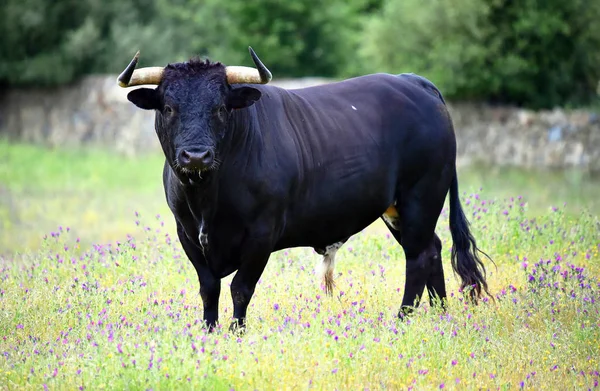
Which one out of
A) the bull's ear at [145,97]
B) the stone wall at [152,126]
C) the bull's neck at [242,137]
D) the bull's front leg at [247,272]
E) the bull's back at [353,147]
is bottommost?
the stone wall at [152,126]

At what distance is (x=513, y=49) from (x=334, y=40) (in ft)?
28.8

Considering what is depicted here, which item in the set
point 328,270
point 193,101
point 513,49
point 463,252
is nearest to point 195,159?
point 193,101

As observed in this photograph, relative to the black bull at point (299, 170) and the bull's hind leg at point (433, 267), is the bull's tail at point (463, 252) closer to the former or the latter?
the black bull at point (299, 170)

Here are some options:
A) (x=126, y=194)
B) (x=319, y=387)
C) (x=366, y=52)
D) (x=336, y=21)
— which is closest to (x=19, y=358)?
(x=319, y=387)

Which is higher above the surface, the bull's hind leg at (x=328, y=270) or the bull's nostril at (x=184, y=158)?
the bull's nostril at (x=184, y=158)

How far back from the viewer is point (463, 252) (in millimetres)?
7707

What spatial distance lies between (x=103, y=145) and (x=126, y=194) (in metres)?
5.68

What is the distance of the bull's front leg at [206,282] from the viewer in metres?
6.37

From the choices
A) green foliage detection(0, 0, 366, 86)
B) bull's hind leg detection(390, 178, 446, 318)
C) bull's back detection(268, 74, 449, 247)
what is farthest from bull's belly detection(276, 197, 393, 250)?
green foliage detection(0, 0, 366, 86)

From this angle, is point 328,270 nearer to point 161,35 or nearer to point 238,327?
point 238,327

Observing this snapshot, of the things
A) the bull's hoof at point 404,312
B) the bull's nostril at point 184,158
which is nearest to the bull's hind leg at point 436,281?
the bull's hoof at point 404,312

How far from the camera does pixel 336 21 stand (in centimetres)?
2780

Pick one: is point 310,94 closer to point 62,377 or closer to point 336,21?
point 62,377

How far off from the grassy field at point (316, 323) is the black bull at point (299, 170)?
48 cm
